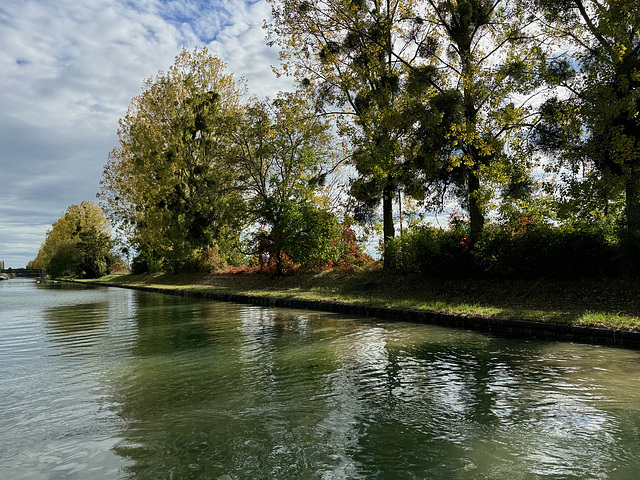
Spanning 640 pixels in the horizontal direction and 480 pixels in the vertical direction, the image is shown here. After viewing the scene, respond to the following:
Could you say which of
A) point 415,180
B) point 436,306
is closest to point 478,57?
point 415,180

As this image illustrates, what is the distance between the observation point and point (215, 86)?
30953 millimetres

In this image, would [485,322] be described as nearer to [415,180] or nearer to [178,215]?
[415,180]

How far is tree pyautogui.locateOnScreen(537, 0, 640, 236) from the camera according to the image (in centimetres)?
1017

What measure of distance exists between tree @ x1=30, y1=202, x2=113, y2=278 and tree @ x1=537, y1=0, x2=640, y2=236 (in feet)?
152

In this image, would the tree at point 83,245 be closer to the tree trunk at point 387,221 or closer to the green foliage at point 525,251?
the tree trunk at point 387,221

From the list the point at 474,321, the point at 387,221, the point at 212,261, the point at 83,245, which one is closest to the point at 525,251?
the point at 474,321

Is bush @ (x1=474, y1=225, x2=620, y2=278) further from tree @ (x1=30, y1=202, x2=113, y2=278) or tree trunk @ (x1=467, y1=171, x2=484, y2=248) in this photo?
tree @ (x1=30, y1=202, x2=113, y2=278)

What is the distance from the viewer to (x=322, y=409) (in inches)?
177

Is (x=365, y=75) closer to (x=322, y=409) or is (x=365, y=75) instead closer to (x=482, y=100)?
(x=482, y=100)

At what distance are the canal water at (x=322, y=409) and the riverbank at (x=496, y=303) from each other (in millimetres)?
751

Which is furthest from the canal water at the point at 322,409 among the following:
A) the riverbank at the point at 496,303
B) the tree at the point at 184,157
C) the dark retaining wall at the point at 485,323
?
the tree at the point at 184,157

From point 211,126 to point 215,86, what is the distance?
10.3 feet

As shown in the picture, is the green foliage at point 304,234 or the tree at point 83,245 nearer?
the green foliage at point 304,234

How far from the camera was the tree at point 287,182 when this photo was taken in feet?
71.2
